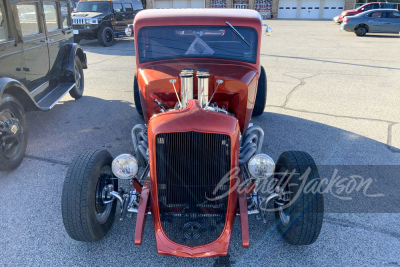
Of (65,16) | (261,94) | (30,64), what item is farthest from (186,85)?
(65,16)

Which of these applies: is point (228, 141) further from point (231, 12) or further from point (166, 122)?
point (231, 12)

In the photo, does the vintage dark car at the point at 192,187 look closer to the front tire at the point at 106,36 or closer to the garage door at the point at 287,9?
the front tire at the point at 106,36

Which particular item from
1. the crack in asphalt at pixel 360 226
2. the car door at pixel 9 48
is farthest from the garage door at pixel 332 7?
the crack in asphalt at pixel 360 226

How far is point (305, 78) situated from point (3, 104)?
711cm

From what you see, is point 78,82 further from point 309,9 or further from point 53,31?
point 309,9

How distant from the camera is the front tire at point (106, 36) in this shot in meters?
13.7

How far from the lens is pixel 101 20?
13562 mm

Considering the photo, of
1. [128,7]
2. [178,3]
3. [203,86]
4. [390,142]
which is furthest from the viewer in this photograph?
[178,3]

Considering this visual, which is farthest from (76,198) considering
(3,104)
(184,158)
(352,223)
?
(352,223)

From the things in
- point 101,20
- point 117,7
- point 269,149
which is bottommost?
point 269,149

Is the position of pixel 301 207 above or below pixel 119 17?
below

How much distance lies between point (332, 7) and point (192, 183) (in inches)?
1409

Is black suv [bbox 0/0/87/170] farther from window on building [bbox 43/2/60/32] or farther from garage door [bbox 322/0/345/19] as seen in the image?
garage door [bbox 322/0/345/19]

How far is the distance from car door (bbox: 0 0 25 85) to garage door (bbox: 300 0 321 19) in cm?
3380
